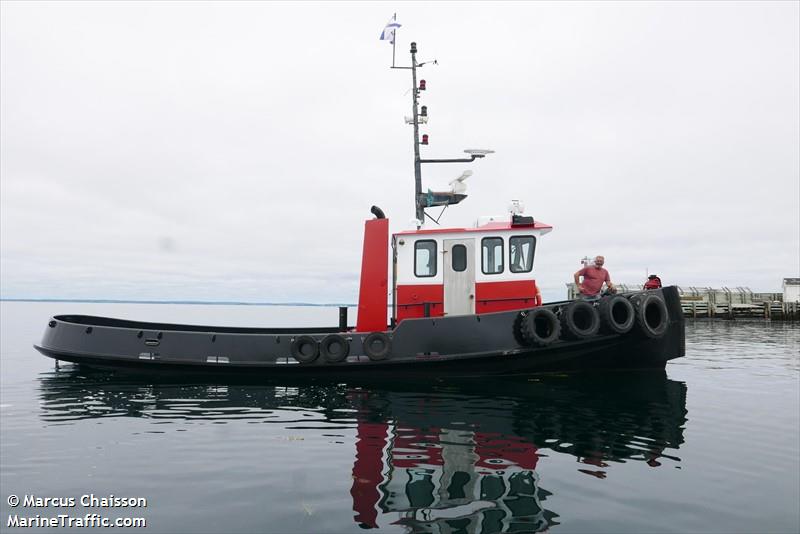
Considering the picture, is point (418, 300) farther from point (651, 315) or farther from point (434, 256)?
point (651, 315)

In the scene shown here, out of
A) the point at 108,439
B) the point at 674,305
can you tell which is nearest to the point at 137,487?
the point at 108,439

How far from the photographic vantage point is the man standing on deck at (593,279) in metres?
9.31

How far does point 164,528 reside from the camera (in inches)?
144

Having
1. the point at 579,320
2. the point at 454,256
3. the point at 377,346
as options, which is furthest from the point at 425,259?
the point at 579,320

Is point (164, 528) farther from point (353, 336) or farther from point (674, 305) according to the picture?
point (674, 305)

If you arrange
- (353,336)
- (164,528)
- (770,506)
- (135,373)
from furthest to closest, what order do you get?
(135,373), (353,336), (770,506), (164,528)

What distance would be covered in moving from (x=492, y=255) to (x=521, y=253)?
58cm

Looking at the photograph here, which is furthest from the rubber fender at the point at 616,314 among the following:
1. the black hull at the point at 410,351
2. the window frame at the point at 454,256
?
the window frame at the point at 454,256

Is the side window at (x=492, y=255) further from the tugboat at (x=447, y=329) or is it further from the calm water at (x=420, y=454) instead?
the calm water at (x=420, y=454)

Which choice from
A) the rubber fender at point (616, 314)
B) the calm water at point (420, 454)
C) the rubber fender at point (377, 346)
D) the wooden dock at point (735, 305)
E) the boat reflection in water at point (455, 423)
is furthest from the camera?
the wooden dock at point (735, 305)

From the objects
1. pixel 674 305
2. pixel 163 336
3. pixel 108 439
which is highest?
pixel 674 305

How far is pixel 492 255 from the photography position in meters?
9.41

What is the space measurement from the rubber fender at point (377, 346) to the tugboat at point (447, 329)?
0.06ft

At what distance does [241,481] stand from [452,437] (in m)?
2.64
